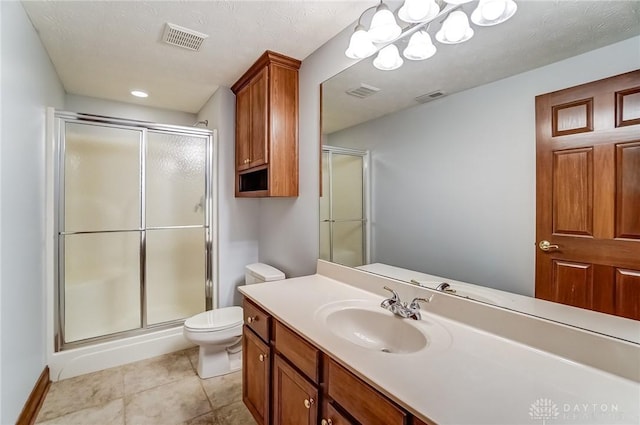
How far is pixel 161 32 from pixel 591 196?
7.76 feet

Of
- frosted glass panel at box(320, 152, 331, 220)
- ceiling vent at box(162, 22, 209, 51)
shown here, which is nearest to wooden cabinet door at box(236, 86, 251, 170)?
ceiling vent at box(162, 22, 209, 51)

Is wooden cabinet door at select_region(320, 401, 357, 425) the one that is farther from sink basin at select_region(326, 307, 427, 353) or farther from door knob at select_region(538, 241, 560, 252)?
door knob at select_region(538, 241, 560, 252)

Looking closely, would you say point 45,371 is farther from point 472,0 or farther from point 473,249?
point 472,0

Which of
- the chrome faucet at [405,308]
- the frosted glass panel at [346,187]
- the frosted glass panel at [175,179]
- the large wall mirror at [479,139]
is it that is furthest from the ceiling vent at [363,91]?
the frosted glass panel at [175,179]

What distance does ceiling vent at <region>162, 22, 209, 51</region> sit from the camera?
1.81 metres

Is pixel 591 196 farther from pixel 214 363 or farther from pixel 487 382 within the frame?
pixel 214 363

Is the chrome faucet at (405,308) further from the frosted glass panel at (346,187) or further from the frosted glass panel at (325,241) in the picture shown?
the frosted glass panel at (325,241)

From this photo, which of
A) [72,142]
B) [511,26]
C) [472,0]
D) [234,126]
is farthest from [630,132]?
[72,142]

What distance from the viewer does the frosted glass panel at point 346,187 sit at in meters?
1.78

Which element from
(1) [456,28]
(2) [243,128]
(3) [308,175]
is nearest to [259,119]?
(2) [243,128]

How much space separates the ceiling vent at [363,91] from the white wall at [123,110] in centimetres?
262

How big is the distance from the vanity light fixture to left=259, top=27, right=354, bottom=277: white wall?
0.25 m

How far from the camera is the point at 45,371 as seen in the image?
2051 mm

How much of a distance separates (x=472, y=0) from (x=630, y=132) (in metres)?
0.77
